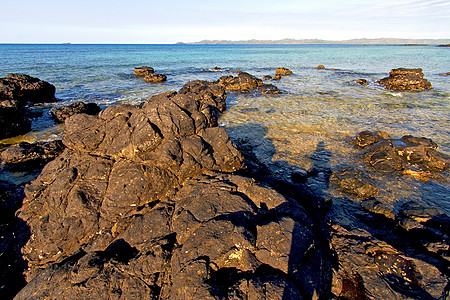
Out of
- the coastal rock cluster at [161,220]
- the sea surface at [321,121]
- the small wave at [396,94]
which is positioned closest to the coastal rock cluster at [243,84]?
the sea surface at [321,121]

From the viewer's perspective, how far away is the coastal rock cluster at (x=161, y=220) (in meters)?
3.81

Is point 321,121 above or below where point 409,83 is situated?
below

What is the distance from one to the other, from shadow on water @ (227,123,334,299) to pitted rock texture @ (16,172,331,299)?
23 millimetres

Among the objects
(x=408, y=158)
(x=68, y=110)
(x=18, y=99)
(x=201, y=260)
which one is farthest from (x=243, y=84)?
(x=201, y=260)

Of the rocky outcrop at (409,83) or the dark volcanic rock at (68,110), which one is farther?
the rocky outcrop at (409,83)

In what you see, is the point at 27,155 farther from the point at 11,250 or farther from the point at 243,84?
the point at 243,84

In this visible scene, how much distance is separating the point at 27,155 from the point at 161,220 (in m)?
9.34

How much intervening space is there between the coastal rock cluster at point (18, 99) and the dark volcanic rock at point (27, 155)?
497cm

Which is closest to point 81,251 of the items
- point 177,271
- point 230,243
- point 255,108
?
point 177,271

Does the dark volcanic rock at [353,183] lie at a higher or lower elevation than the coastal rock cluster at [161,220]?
lower

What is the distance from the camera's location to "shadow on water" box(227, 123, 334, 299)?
12.6 feet

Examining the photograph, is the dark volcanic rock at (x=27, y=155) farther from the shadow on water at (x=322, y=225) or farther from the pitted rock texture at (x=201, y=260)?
the shadow on water at (x=322, y=225)

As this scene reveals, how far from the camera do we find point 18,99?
19.9 metres

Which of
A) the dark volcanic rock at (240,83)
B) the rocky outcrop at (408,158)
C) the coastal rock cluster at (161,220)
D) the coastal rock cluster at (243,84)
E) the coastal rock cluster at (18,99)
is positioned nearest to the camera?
the coastal rock cluster at (161,220)
